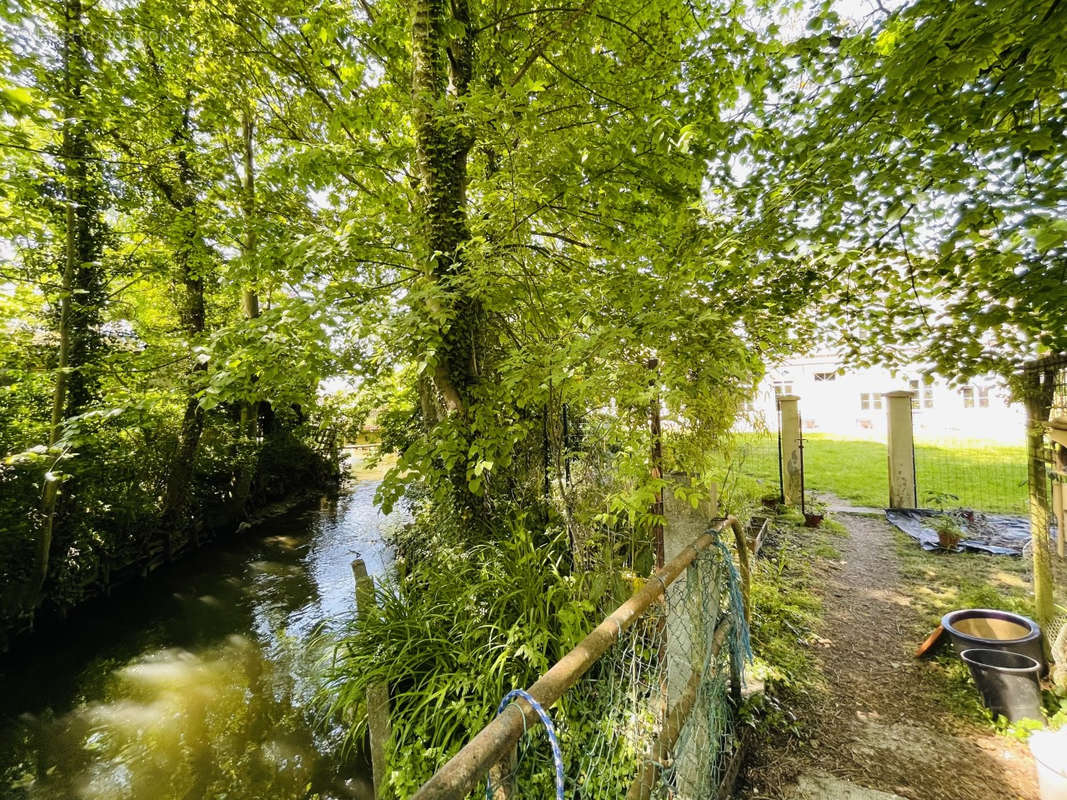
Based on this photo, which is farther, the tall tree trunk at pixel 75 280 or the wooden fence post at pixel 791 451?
the wooden fence post at pixel 791 451

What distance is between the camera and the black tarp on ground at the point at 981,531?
216 inches

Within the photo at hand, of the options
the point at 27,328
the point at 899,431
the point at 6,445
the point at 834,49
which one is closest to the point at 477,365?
the point at 834,49

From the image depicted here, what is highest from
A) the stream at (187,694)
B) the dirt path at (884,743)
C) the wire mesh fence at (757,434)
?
the wire mesh fence at (757,434)

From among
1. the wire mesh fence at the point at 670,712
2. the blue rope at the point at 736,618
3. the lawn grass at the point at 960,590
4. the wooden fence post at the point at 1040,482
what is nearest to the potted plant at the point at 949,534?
the lawn grass at the point at 960,590

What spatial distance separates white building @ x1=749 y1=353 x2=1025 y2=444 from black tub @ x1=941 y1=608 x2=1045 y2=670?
148 centimetres

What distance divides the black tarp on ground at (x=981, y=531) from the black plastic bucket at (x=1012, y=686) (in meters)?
3.48

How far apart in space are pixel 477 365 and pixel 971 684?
4275mm

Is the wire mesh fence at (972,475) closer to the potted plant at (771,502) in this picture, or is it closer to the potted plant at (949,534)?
the potted plant at (949,534)

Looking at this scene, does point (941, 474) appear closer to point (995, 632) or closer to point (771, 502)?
point (771, 502)

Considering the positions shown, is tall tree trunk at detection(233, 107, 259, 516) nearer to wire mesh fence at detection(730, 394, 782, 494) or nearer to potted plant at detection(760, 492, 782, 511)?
wire mesh fence at detection(730, 394, 782, 494)

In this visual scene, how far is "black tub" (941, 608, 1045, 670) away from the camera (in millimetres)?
2898

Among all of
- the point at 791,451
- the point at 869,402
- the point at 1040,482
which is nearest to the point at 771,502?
the point at 791,451

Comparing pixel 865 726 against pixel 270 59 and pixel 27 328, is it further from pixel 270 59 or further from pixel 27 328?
pixel 27 328

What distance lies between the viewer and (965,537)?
5.74 m
